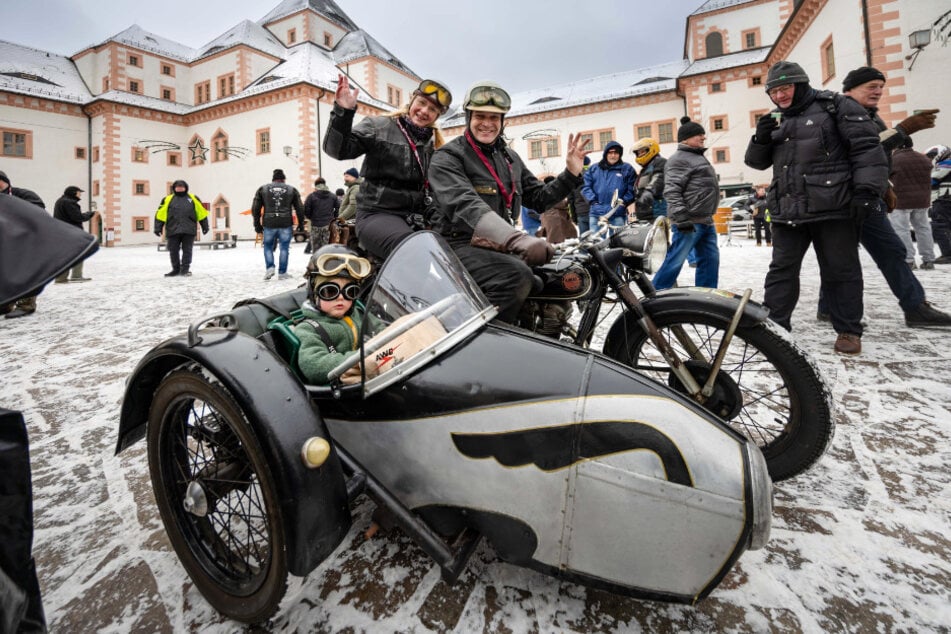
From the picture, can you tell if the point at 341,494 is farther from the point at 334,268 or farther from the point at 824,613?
Answer: the point at 824,613

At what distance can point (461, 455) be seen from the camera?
3.75 ft

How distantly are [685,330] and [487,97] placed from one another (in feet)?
4.55

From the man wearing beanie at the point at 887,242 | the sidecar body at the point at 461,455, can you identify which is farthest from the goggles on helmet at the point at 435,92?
the man wearing beanie at the point at 887,242

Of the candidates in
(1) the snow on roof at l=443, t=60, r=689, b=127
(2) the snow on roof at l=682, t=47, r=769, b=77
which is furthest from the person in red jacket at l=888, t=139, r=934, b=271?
(1) the snow on roof at l=443, t=60, r=689, b=127

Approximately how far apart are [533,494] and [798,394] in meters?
1.19

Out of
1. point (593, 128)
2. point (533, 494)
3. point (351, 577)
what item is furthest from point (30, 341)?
point (593, 128)

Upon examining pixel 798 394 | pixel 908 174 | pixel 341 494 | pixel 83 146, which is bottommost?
pixel 341 494

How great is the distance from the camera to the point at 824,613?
118cm

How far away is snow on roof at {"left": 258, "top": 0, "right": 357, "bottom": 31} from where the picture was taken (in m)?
40.1

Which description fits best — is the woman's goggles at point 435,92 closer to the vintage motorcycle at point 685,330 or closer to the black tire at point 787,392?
the vintage motorcycle at point 685,330

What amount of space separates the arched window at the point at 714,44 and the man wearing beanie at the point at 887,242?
37831mm

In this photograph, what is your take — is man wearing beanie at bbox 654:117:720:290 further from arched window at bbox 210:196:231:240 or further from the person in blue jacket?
arched window at bbox 210:196:231:240

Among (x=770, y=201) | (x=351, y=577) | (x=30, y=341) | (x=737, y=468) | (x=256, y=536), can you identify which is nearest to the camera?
(x=737, y=468)

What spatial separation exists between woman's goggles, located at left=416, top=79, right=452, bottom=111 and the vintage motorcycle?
130 cm
